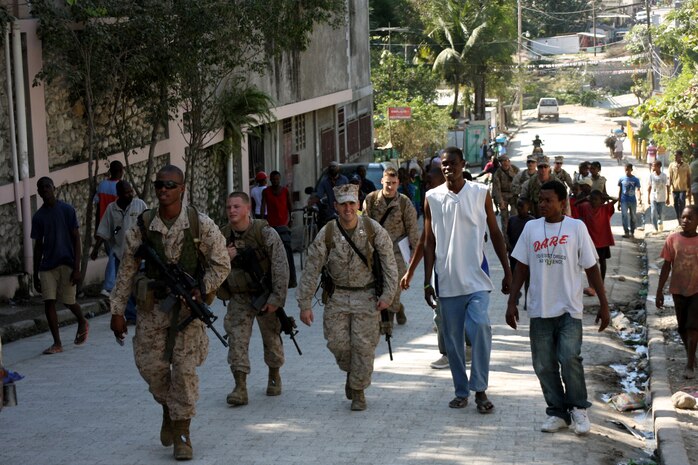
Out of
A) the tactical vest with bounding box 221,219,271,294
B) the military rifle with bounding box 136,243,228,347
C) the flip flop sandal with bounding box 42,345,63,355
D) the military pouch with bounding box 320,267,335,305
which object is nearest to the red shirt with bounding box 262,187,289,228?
the flip flop sandal with bounding box 42,345,63,355

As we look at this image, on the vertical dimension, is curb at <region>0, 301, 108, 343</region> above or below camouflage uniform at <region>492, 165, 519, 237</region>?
below

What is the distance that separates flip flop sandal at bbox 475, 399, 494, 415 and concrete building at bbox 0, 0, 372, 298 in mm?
7690

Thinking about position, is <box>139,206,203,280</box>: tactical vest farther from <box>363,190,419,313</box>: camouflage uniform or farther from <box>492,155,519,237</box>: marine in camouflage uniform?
<box>492,155,519,237</box>: marine in camouflage uniform

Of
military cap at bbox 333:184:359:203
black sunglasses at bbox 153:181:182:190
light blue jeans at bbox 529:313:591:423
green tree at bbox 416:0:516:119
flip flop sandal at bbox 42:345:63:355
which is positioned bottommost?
flip flop sandal at bbox 42:345:63:355

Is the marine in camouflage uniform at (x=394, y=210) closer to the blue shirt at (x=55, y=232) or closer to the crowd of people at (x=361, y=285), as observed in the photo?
the crowd of people at (x=361, y=285)

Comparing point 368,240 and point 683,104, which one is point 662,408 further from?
point 683,104

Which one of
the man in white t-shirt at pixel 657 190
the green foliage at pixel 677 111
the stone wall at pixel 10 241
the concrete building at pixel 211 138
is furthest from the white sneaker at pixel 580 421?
the green foliage at pixel 677 111

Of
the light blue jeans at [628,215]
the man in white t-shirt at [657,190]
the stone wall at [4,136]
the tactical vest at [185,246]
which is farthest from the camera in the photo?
the light blue jeans at [628,215]

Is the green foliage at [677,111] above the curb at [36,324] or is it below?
above

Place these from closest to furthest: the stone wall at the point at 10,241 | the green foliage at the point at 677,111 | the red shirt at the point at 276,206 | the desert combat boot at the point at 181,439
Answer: the desert combat boot at the point at 181,439 < the stone wall at the point at 10,241 < the red shirt at the point at 276,206 < the green foliage at the point at 677,111

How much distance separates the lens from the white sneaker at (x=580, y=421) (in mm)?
8125

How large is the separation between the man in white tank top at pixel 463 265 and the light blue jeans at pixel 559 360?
0.60 m

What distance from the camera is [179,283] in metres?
7.43

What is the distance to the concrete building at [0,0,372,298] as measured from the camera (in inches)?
583
